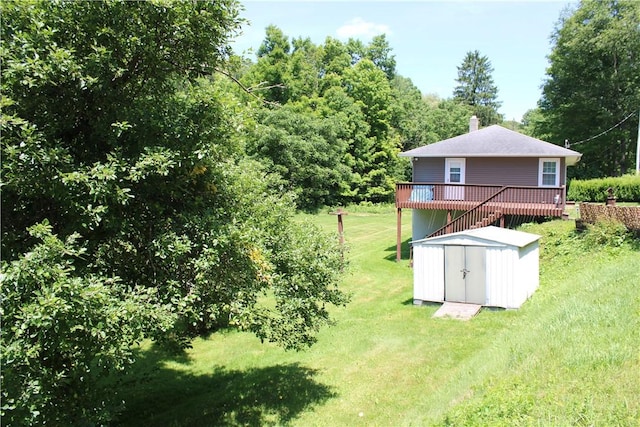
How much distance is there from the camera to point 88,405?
529 cm

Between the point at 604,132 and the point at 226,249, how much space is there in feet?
137

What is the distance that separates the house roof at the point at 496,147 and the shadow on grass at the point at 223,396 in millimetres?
14803

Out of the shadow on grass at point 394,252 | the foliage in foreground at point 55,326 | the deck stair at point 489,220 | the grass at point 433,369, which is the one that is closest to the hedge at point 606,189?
the deck stair at point 489,220

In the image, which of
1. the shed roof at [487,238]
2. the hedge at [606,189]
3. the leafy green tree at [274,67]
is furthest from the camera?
the leafy green tree at [274,67]

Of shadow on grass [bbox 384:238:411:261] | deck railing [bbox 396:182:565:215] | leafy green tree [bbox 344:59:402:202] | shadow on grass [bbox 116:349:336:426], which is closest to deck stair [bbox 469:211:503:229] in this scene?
deck railing [bbox 396:182:565:215]

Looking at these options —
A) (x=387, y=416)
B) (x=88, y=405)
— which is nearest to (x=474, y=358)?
(x=387, y=416)

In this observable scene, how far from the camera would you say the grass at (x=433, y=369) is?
5.49m

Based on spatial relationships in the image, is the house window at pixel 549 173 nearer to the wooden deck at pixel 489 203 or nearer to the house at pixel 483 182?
the house at pixel 483 182

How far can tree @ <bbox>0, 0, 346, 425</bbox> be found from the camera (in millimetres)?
4234

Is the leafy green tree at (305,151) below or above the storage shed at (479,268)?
above

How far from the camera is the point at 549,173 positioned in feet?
67.6

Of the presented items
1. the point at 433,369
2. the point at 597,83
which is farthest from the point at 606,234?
the point at 597,83

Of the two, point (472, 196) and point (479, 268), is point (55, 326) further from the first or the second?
point (472, 196)

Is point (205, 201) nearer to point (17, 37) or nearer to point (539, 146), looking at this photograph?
point (17, 37)
